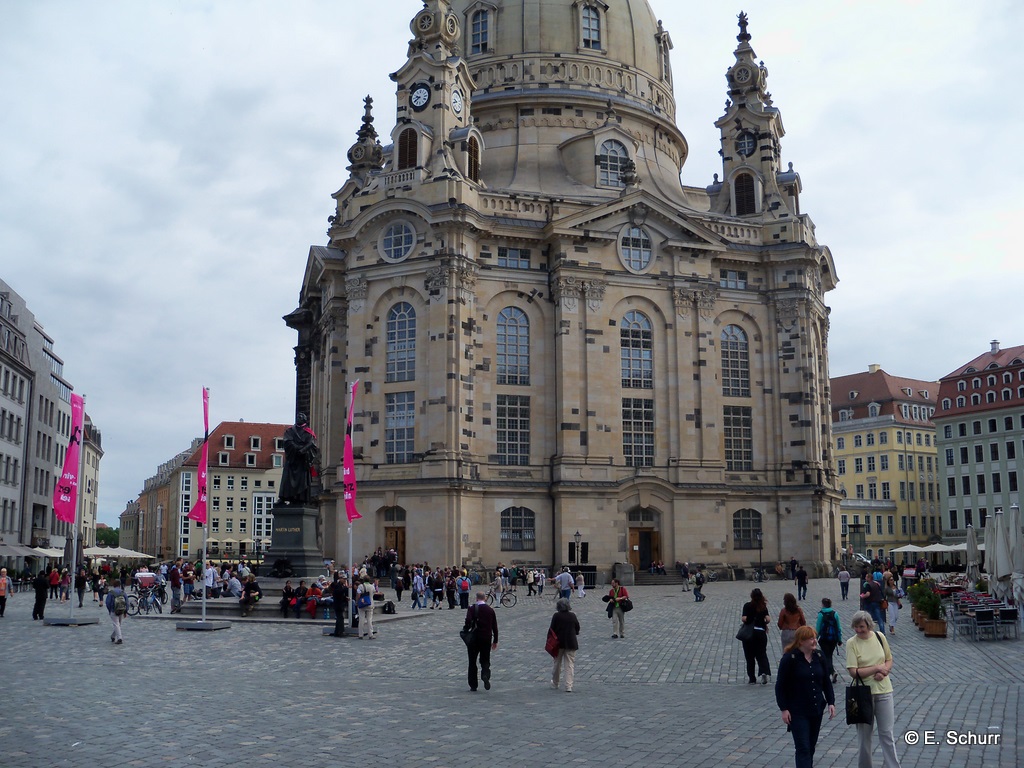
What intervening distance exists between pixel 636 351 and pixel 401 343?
14486mm

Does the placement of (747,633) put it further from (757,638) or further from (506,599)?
(506,599)

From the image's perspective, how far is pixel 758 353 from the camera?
222 ft

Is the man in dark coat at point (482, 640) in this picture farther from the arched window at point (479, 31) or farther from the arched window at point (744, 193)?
the arched window at point (479, 31)

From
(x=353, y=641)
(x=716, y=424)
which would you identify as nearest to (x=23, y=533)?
(x=716, y=424)

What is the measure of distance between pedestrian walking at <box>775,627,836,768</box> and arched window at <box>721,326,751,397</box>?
56.1m

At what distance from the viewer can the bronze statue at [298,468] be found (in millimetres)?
40406

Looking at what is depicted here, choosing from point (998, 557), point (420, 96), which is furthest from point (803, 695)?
point (420, 96)

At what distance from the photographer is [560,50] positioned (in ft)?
239

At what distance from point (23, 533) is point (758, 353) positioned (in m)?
51.8

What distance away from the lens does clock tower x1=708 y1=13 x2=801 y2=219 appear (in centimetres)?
7244

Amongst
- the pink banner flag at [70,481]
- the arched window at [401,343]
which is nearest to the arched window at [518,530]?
the arched window at [401,343]

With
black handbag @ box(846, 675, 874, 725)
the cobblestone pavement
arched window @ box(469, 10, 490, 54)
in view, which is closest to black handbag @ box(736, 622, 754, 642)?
the cobblestone pavement

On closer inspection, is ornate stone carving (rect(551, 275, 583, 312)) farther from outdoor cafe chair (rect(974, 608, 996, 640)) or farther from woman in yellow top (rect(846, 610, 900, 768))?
woman in yellow top (rect(846, 610, 900, 768))

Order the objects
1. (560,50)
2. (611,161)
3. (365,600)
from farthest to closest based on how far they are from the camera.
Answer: (560,50) → (611,161) → (365,600)
